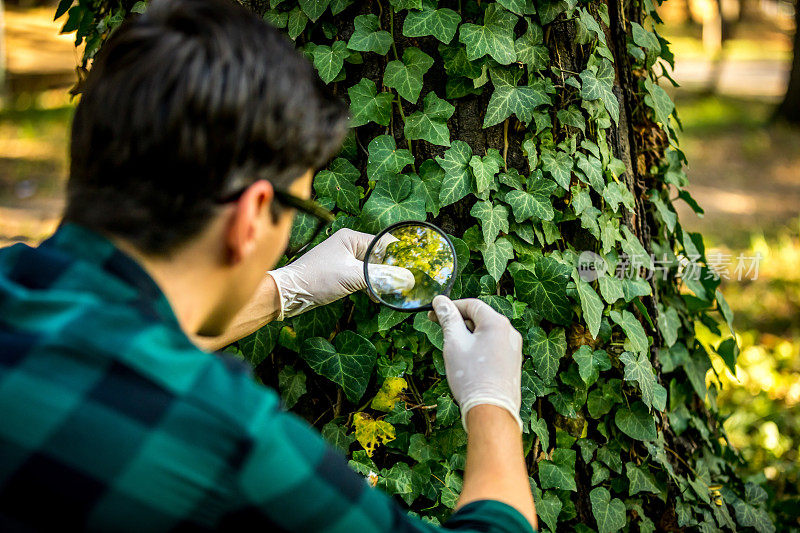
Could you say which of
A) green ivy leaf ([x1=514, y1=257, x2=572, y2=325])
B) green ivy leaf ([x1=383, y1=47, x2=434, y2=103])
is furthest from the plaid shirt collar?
green ivy leaf ([x1=514, y1=257, x2=572, y2=325])

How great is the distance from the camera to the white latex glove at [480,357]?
1524 mm

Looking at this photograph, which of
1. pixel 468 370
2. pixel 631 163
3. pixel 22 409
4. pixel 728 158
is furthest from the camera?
pixel 728 158

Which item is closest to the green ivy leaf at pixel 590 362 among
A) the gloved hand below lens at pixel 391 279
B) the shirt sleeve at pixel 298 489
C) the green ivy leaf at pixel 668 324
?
the green ivy leaf at pixel 668 324

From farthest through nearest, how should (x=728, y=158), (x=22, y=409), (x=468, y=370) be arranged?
(x=728, y=158), (x=468, y=370), (x=22, y=409)

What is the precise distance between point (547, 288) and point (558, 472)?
592 millimetres

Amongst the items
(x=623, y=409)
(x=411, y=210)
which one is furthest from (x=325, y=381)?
(x=623, y=409)

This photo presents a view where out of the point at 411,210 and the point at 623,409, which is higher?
the point at 411,210

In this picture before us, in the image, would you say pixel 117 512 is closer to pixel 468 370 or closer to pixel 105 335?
pixel 105 335

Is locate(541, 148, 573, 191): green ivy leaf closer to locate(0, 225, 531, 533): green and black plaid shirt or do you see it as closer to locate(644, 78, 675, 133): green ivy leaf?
locate(644, 78, 675, 133): green ivy leaf

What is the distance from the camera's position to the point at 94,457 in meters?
0.93

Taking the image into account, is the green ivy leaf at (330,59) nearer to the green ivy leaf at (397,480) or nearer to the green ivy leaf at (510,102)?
the green ivy leaf at (510,102)

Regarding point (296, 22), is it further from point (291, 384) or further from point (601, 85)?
point (291, 384)

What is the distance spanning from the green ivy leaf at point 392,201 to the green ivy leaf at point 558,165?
38 centimetres

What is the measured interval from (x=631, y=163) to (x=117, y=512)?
6.60 feet
